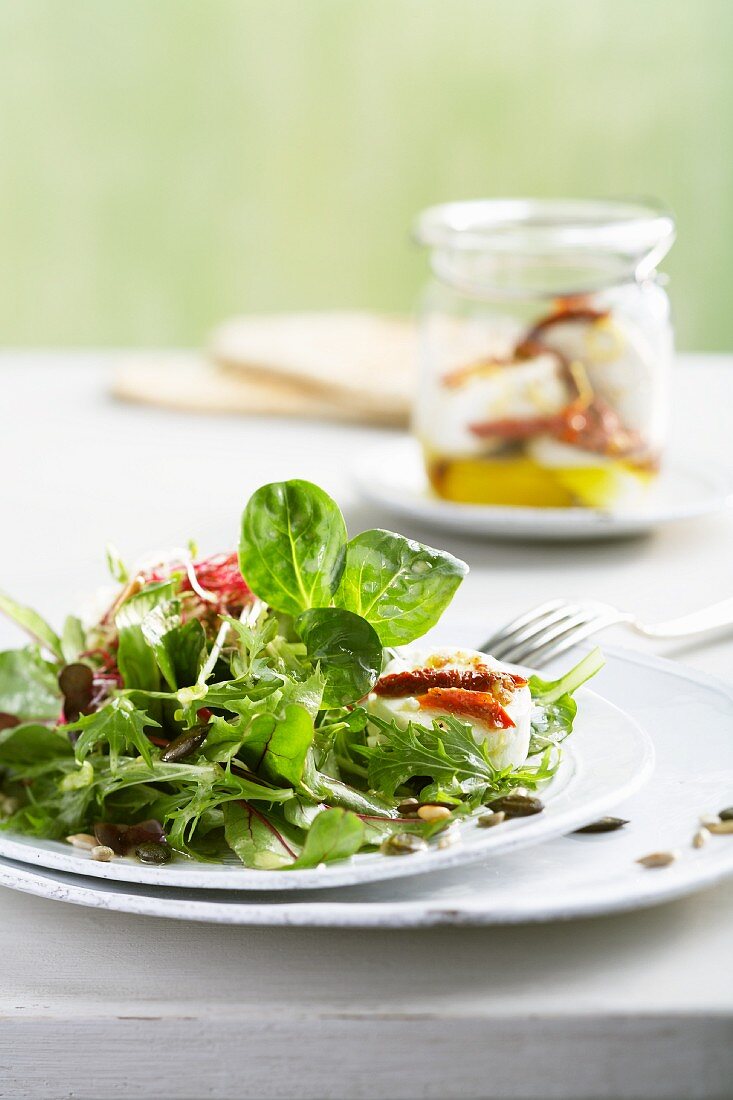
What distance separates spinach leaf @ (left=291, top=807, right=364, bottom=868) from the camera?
688 mm

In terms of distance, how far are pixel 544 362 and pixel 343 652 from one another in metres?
0.84

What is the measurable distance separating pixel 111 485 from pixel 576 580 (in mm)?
806

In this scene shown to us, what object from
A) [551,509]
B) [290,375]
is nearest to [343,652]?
[551,509]

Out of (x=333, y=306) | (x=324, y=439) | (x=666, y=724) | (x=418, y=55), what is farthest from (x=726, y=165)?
(x=666, y=724)

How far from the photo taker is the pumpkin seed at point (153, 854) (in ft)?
2.41

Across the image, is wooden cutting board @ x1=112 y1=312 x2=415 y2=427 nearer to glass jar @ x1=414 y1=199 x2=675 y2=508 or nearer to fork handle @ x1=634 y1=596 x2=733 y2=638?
glass jar @ x1=414 y1=199 x2=675 y2=508

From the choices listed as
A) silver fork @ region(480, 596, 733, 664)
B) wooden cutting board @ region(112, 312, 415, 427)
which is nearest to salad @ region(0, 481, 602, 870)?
silver fork @ region(480, 596, 733, 664)

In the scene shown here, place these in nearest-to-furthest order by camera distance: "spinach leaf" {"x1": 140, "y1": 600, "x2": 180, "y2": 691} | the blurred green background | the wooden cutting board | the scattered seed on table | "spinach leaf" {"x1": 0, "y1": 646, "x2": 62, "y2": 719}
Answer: the scattered seed on table < "spinach leaf" {"x1": 140, "y1": 600, "x2": 180, "y2": 691} < "spinach leaf" {"x1": 0, "y1": 646, "x2": 62, "y2": 719} < the wooden cutting board < the blurred green background

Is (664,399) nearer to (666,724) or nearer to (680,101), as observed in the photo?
(666,724)

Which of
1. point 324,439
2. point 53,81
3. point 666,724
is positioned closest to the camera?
point 666,724

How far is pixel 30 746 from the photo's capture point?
90 cm

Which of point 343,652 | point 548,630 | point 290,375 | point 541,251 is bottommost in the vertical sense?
point 290,375

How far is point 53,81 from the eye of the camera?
20.1 feet

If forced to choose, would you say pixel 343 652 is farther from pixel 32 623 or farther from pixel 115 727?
pixel 32 623
